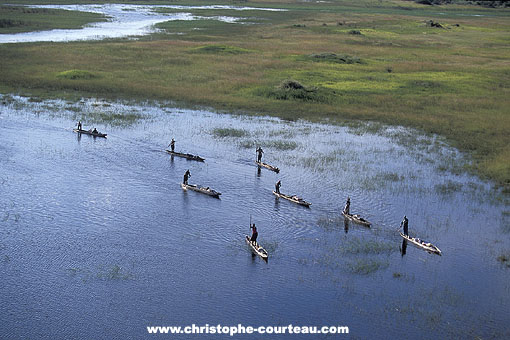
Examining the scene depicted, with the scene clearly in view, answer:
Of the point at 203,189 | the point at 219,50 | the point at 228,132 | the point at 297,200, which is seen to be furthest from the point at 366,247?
the point at 219,50

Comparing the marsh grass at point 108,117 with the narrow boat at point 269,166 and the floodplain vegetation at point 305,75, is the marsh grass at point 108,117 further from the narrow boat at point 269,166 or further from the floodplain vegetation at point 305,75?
the narrow boat at point 269,166

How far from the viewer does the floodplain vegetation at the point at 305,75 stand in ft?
219

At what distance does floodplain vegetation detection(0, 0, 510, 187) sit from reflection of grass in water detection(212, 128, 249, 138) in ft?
29.7

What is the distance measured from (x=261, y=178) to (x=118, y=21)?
12253 centimetres

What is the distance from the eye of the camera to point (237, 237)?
Result: 3534 centimetres

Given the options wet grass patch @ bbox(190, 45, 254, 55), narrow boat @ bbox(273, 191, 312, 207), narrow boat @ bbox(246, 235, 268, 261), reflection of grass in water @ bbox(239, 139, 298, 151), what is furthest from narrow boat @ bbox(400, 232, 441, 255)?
wet grass patch @ bbox(190, 45, 254, 55)

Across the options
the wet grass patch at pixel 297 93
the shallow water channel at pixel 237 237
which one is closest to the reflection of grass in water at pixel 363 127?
the shallow water channel at pixel 237 237

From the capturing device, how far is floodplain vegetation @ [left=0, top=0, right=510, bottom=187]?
66625mm

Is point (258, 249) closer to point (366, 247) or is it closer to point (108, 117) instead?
point (366, 247)

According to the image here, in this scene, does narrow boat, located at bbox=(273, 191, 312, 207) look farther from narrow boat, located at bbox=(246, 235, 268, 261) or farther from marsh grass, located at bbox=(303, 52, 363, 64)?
marsh grass, located at bbox=(303, 52, 363, 64)

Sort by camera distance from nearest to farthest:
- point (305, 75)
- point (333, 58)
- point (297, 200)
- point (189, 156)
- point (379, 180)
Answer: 1. point (297, 200)
2. point (379, 180)
3. point (189, 156)
4. point (305, 75)
5. point (333, 58)

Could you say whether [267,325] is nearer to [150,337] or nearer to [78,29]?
[150,337]

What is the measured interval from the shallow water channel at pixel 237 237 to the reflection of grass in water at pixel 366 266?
4.0 inches

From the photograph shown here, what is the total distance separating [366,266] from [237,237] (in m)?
7.64
